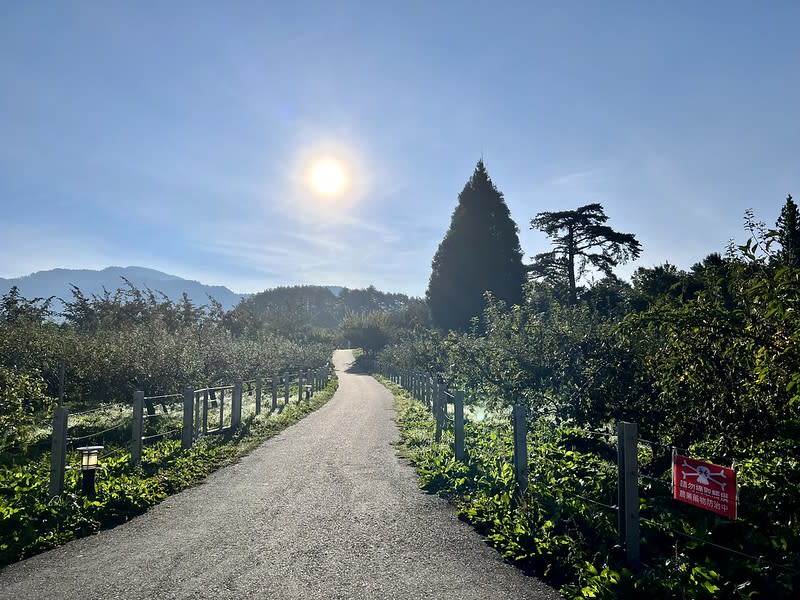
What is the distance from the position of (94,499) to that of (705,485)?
723 cm

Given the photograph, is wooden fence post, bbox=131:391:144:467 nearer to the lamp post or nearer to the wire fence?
the lamp post

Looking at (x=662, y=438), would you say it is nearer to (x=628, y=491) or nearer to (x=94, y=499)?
(x=628, y=491)

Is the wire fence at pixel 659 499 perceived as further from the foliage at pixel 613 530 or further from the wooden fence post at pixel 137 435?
the wooden fence post at pixel 137 435

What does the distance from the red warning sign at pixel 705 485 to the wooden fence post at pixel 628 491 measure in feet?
1.40

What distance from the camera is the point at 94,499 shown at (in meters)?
7.06

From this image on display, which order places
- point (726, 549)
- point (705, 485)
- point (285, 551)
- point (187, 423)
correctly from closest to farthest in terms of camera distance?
point (726, 549) → point (705, 485) → point (285, 551) → point (187, 423)

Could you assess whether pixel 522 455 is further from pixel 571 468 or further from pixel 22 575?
pixel 22 575

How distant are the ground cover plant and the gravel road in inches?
9.0

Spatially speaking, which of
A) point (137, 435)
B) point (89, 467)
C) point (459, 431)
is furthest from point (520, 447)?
point (137, 435)

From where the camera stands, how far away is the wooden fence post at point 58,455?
7.23m

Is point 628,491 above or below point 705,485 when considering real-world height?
below

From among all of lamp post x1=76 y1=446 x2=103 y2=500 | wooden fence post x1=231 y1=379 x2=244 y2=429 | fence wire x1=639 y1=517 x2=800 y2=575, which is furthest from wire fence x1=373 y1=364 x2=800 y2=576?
wooden fence post x1=231 y1=379 x2=244 y2=429

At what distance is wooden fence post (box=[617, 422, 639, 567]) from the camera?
4867mm

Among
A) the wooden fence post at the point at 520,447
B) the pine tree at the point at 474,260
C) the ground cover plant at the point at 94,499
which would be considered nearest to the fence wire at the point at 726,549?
the wooden fence post at the point at 520,447
